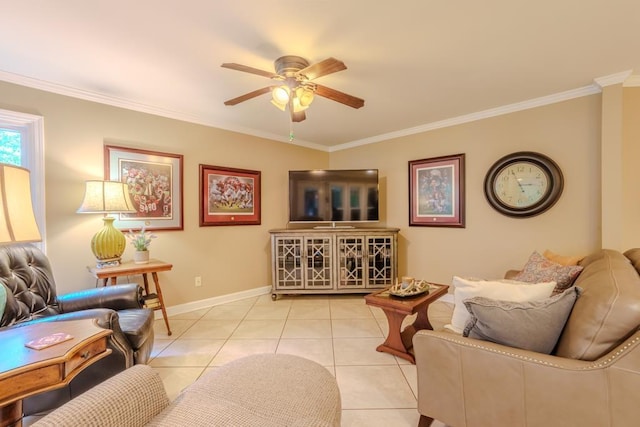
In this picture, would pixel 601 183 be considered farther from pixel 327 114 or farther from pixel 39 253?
pixel 39 253

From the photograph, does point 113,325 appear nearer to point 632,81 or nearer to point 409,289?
point 409,289

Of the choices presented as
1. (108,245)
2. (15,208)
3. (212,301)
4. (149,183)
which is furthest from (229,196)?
(15,208)

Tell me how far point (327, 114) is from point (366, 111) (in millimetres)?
452

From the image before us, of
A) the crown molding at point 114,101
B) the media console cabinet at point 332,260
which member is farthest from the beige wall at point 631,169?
the crown molding at point 114,101

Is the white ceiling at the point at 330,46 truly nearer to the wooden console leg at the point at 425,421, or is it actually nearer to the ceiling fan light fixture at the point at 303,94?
the ceiling fan light fixture at the point at 303,94

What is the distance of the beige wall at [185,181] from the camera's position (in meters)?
2.41

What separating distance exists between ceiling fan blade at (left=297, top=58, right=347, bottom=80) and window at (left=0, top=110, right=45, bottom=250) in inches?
91.4

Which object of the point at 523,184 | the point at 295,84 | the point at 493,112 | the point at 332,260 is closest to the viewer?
the point at 295,84

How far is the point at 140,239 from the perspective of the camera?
8.71 ft

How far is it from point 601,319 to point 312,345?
6.34 feet

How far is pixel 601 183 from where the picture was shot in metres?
2.43

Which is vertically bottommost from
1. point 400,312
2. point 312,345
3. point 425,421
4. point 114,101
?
point 312,345

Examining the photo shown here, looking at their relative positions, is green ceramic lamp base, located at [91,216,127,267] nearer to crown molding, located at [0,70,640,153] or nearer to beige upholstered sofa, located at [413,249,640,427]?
crown molding, located at [0,70,640,153]

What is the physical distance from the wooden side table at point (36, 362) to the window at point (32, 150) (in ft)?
5.27
